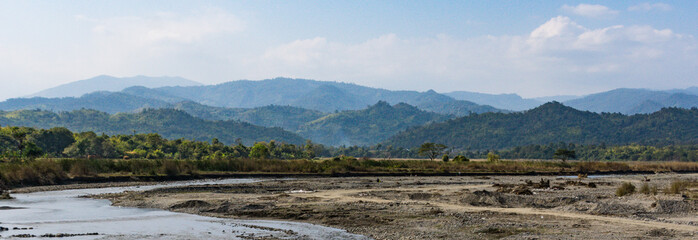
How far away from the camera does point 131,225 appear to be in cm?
2188

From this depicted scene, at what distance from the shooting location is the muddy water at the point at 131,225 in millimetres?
19594

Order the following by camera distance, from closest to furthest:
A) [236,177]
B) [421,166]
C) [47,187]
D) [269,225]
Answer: [269,225], [47,187], [236,177], [421,166]

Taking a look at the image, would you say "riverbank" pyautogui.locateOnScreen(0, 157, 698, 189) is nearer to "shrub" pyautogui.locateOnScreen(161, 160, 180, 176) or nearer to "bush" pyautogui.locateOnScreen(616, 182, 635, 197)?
"shrub" pyautogui.locateOnScreen(161, 160, 180, 176)

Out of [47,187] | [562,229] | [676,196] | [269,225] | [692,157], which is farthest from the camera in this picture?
[692,157]

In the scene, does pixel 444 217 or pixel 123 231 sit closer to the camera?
pixel 123 231

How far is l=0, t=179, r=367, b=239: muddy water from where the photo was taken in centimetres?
A: 1959

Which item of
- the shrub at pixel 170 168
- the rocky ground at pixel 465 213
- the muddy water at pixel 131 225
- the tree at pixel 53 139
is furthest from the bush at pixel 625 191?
the tree at pixel 53 139

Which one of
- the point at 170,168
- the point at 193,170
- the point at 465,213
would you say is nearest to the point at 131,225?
the point at 465,213

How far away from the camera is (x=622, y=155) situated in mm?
174125

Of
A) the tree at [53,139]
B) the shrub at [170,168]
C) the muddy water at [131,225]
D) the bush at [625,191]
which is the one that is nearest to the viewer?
the muddy water at [131,225]

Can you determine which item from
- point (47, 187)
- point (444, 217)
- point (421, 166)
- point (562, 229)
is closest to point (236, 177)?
point (47, 187)

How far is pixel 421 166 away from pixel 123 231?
192ft

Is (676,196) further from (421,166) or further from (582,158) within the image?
(582,158)

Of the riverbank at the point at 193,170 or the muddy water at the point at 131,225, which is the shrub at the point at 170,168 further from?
the muddy water at the point at 131,225
